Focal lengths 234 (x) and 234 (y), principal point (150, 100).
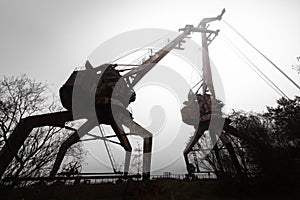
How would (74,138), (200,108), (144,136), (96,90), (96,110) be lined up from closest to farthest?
(144,136) → (96,90) → (96,110) → (74,138) → (200,108)

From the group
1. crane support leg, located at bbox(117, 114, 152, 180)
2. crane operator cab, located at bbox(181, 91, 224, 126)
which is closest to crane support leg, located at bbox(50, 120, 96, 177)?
crane support leg, located at bbox(117, 114, 152, 180)

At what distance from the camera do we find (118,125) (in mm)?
15812

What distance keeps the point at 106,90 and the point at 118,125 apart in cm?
257

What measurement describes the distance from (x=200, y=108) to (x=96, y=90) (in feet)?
33.6

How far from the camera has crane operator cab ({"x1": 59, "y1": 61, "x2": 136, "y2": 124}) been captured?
1445 cm

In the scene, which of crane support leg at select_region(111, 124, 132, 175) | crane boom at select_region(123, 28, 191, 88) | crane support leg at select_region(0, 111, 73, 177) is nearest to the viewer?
crane support leg at select_region(0, 111, 73, 177)

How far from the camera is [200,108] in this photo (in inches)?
832

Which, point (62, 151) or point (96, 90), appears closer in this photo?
point (96, 90)

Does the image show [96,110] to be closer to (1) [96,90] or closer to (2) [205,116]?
(1) [96,90]

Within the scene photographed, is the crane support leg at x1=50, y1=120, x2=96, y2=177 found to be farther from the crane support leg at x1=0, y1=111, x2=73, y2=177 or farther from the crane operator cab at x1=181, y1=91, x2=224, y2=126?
the crane operator cab at x1=181, y1=91, x2=224, y2=126

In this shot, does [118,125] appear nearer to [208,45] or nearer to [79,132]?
[79,132]

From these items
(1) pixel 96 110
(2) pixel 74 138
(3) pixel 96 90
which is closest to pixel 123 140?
(1) pixel 96 110

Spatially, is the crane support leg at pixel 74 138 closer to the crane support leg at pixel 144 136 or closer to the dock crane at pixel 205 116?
the crane support leg at pixel 144 136

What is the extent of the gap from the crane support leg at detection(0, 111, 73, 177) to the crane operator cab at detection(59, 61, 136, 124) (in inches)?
38.6
